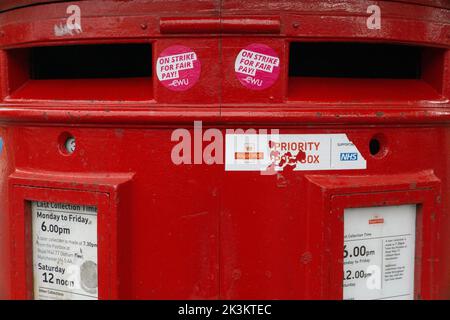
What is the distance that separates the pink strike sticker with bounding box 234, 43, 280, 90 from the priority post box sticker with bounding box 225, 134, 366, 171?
8.8 inches

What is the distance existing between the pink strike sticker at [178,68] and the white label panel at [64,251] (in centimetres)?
65

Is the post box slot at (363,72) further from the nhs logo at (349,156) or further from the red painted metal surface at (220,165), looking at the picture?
the nhs logo at (349,156)

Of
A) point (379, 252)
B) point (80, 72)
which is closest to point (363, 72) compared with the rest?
point (379, 252)

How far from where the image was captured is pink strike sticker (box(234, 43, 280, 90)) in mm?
1971

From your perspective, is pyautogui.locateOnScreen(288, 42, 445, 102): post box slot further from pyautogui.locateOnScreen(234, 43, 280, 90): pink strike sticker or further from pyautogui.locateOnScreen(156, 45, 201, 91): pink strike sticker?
pyautogui.locateOnScreen(156, 45, 201, 91): pink strike sticker

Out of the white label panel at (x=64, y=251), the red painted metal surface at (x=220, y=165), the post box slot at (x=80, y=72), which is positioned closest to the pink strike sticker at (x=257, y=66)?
the red painted metal surface at (x=220, y=165)

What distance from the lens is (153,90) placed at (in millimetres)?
2027

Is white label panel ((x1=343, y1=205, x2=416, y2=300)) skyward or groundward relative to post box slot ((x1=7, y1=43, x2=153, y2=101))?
groundward

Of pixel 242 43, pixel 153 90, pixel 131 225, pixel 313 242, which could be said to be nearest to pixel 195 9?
pixel 242 43

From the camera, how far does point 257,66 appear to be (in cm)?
197

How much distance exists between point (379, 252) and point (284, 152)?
0.64m

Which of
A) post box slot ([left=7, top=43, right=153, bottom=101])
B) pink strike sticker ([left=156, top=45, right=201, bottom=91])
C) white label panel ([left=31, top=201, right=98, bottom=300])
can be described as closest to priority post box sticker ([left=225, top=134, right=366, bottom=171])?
pink strike sticker ([left=156, top=45, right=201, bottom=91])

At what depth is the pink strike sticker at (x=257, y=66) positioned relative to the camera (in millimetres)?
1971

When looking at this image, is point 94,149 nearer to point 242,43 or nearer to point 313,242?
point 242,43
